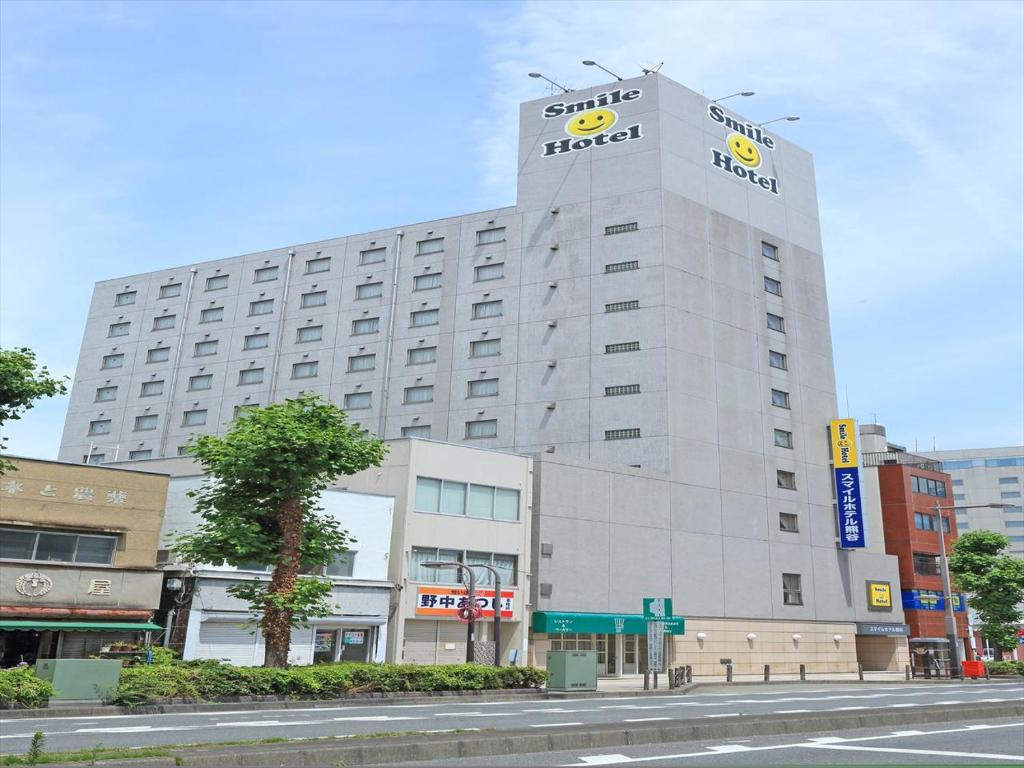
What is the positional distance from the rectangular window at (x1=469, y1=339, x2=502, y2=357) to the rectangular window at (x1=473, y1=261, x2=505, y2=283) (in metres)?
4.68

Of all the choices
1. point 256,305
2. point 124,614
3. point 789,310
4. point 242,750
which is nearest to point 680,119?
point 789,310

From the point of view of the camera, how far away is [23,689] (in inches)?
928

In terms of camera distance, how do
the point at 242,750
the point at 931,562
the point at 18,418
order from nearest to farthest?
the point at 242,750
the point at 18,418
the point at 931,562

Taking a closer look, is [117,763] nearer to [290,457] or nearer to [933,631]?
[290,457]

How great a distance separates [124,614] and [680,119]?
47.6m

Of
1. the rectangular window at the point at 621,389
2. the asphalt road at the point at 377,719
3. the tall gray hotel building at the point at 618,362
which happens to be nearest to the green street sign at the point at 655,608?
the tall gray hotel building at the point at 618,362

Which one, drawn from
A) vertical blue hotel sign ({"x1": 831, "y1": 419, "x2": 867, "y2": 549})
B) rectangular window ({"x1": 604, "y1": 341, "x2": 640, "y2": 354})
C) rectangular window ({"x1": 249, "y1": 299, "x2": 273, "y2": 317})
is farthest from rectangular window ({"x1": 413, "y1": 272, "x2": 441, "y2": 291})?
vertical blue hotel sign ({"x1": 831, "y1": 419, "x2": 867, "y2": 549})

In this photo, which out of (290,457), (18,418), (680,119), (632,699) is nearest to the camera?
(18,418)

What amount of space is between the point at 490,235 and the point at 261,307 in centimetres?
2064

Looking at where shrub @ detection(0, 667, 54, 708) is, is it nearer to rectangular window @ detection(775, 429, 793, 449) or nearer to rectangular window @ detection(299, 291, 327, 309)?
rectangular window @ detection(775, 429, 793, 449)

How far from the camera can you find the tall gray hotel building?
53.7 m

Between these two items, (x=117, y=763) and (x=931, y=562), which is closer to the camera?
(x=117, y=763)

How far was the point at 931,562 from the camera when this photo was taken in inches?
2918

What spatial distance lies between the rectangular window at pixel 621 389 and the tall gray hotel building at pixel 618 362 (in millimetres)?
165
